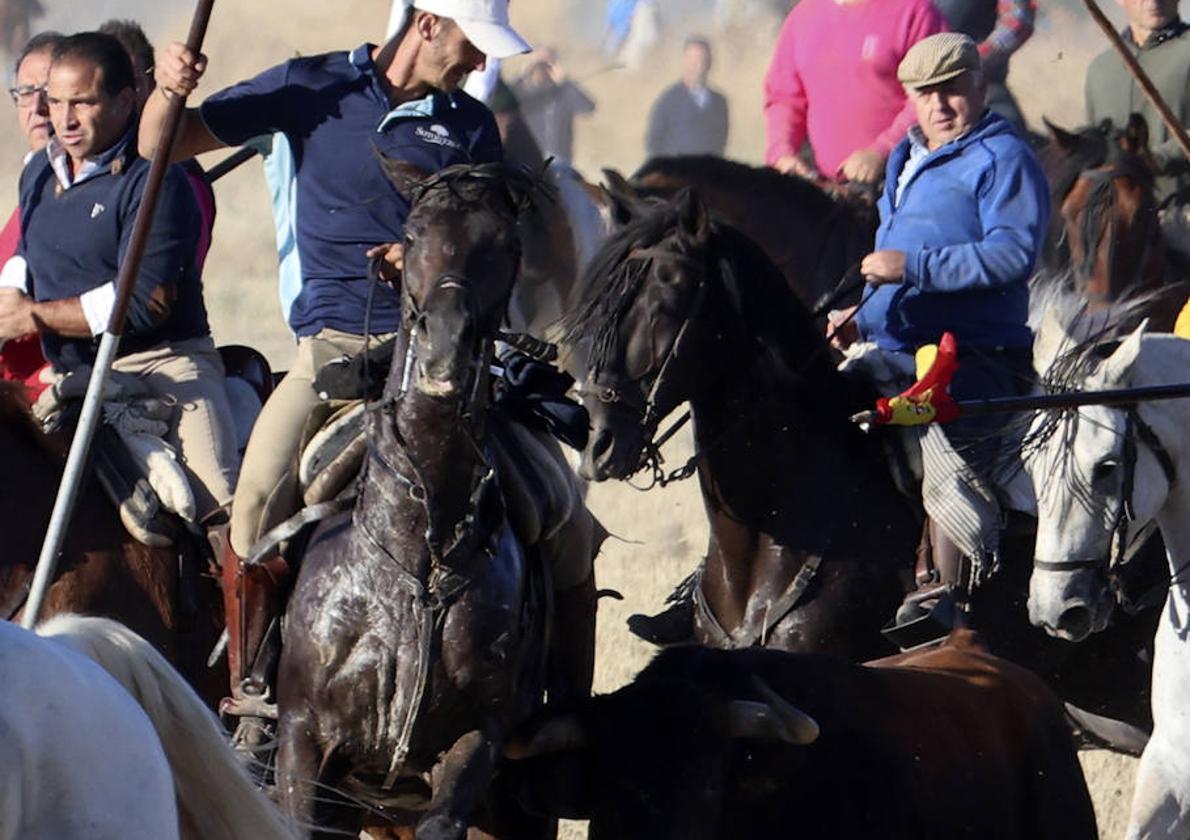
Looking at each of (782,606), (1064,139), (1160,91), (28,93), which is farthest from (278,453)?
(1160,91)

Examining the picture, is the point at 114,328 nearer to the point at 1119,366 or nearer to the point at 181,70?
the point at 181,70

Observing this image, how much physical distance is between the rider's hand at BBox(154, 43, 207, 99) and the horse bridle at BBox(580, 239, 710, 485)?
179cm

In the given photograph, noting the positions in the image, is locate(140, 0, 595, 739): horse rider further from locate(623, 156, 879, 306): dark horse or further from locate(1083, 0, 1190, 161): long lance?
locate(623, 156, 879, 306): dark horse

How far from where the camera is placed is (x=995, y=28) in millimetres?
17406

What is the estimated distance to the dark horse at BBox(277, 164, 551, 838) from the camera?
7.30 meters

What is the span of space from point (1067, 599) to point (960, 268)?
125 cm

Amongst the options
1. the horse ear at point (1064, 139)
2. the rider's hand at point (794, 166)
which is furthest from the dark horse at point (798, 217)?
the horse ear at point (1064, 139)

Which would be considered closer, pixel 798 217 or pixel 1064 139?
pixel 1064 139

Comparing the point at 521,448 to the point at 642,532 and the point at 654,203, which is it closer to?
the point at 654,203

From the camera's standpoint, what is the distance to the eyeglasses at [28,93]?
1084 centimetres

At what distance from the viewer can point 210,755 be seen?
16.3 feet

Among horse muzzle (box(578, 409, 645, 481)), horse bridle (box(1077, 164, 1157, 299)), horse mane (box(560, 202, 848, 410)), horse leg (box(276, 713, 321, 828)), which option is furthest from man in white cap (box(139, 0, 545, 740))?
horse bridle (box(1077, 164, 1157, 299))

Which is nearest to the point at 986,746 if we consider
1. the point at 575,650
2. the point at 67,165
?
the point at 575,650

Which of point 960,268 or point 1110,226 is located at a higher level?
point 1110,226
